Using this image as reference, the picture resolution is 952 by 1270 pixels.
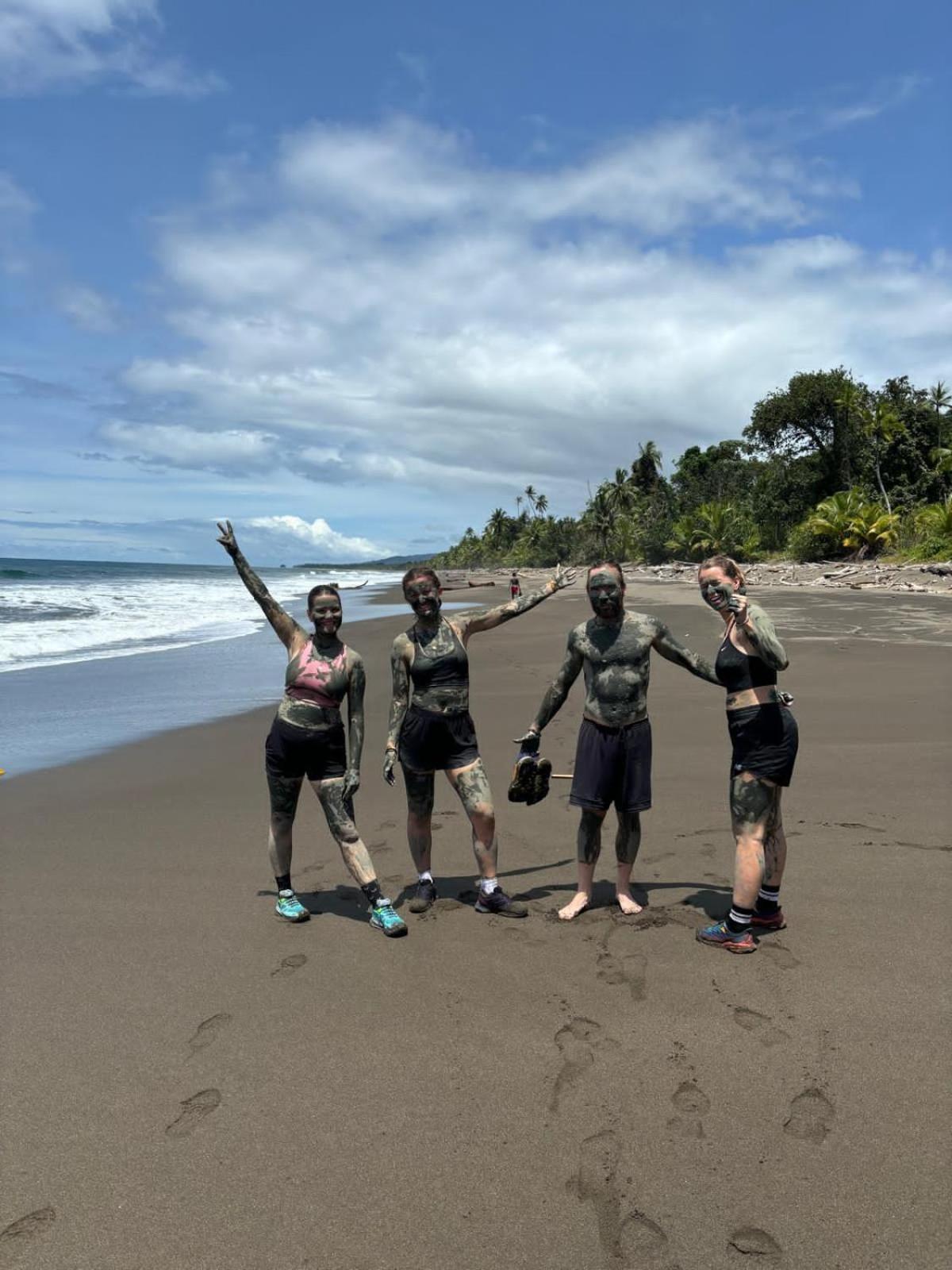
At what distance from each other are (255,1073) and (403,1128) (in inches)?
27.0

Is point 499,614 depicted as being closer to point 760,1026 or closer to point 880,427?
point 760,1026

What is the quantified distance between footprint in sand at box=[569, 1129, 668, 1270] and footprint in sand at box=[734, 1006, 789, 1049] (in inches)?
34.5

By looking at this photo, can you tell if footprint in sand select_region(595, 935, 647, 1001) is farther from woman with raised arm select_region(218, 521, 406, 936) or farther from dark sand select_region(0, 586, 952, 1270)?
woman with raised arm select_region(218, 521, 406, 936)

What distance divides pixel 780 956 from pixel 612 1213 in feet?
6.00

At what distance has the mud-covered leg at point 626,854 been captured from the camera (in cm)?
437

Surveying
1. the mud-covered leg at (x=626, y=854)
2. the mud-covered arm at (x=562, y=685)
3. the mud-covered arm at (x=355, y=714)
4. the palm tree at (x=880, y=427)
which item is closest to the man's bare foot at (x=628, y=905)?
the mud-covered leg at (x=626, y=854)

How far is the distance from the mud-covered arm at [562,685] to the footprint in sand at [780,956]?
166 centimetres

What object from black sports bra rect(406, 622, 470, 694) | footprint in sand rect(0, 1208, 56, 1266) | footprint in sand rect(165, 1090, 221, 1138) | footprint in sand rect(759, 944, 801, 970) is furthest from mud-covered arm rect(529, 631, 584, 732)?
footprint in sand rect(0, 1208, 56, 1266)

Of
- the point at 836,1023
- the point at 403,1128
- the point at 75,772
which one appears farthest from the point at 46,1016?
the point at 75,772

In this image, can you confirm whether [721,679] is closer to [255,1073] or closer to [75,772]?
[255,1073]

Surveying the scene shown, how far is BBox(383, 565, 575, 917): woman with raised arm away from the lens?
180 inches

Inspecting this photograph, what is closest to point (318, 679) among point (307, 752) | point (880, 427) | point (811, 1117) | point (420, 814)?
point (307, 752)

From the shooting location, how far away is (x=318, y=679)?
14.7ft

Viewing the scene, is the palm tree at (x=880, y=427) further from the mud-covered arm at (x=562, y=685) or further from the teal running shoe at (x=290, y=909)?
the teal running shoe at (x=290, y=909)
